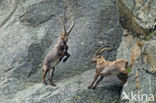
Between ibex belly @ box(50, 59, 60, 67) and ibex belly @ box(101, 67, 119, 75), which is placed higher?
ibex belly @ box(101, 67, 119, 75)

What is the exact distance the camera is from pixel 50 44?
50.3 ft

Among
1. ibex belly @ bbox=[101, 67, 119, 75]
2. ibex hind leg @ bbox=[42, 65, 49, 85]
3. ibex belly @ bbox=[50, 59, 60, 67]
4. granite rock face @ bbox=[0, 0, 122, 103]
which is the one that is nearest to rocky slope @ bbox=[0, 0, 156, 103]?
granite rock face @ bbox=[0, 0, 122, 103]

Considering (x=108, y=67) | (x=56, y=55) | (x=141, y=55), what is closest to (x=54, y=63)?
(x=56, y=55)

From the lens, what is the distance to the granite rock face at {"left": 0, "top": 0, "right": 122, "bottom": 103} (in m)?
13.0

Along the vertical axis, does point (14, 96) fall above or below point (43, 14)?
below

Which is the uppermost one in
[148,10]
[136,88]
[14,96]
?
[148,10]

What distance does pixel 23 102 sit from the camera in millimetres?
12859

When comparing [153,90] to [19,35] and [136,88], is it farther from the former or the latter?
[19,35]

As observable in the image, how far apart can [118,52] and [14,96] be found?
3757 millimetres

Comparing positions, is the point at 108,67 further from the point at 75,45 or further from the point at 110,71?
the point at 75,45

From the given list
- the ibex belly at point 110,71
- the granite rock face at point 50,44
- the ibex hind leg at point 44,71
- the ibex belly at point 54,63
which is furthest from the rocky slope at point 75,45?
the ibex belly at point 54,63

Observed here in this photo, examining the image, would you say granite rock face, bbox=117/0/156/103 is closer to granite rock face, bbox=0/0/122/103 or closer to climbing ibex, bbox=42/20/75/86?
granite rock face, bbox=0/0/122/103

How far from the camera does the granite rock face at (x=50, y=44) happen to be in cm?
1303

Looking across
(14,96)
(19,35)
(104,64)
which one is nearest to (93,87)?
(104,64)
